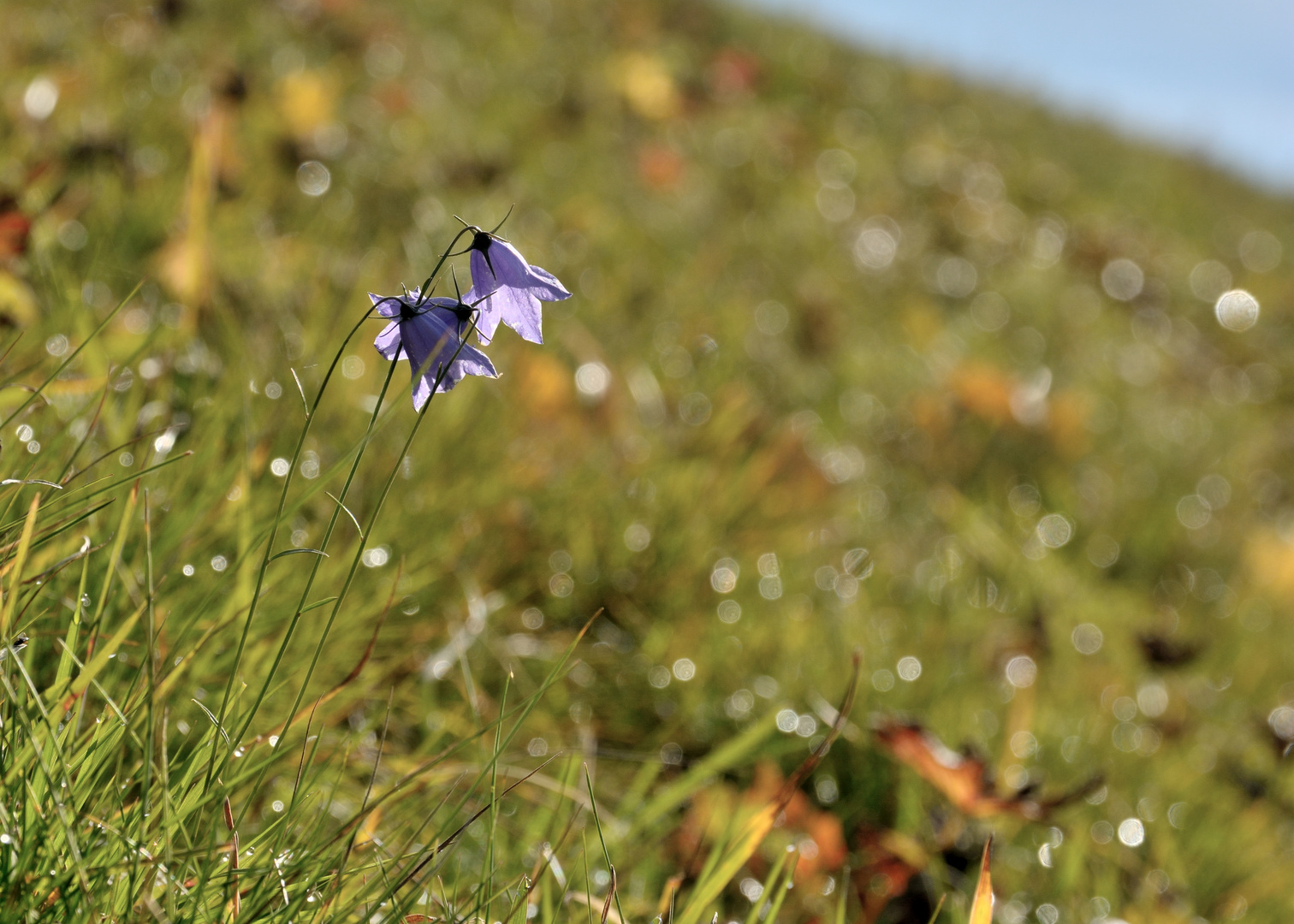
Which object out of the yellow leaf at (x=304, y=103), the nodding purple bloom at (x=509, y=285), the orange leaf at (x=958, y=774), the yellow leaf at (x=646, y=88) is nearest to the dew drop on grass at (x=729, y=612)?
the orange leaf at (x=958, y=774)

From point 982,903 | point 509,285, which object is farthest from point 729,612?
point 509,285

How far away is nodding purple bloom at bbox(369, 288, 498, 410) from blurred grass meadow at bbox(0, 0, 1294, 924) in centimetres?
10

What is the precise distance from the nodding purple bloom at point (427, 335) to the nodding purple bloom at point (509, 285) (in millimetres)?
31

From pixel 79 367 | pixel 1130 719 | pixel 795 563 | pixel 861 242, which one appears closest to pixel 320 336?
pixel 79 367

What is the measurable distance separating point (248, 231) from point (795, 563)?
1372 mm

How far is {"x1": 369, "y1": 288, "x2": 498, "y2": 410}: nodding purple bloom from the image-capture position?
2.55 feet

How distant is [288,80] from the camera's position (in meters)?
2.69

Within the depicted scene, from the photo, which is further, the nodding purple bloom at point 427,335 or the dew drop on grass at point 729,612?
the dew drop on grass at point 729,612

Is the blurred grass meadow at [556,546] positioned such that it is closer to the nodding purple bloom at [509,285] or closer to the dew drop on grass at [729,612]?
the dew drop on grass at [729,612]

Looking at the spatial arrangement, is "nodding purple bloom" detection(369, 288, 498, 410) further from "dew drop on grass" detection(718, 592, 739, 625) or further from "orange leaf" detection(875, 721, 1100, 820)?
"dew drop on grass" detection(718, 592, 739, 625)

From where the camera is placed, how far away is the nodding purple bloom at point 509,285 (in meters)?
0.80

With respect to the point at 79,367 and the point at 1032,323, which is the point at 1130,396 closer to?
the point at 1032,323

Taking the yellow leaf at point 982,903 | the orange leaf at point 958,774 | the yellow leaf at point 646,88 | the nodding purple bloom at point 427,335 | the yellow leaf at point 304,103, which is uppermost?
the nodding purple bloom at point 427,335

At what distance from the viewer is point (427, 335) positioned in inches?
31.1
